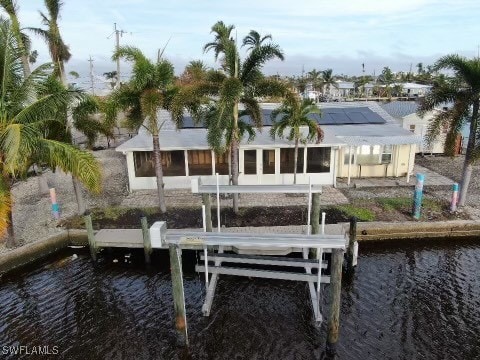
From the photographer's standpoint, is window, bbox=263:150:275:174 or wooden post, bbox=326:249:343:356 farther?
window, bbox=263:150:275:174

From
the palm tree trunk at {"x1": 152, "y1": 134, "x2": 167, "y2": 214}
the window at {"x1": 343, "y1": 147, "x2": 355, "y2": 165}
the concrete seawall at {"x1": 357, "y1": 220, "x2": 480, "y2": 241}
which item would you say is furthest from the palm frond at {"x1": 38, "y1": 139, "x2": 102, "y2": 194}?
the window at {"x1": 343, "y1": 147, "x2": 355, "y2": 165}

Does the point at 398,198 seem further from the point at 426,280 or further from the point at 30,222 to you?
the point at 30,222

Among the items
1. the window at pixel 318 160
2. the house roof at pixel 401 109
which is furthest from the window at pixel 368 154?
the house roof at pixel 401 109

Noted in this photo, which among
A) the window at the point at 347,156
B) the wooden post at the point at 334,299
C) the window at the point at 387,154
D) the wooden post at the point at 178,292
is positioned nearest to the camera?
the wooden post at the point at 334,299

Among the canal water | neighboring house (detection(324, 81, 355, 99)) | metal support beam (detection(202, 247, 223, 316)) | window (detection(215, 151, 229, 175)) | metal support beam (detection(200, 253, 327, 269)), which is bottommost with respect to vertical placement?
the canal water

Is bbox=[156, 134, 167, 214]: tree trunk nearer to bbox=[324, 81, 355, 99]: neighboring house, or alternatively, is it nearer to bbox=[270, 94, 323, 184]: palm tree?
bbox=[270, 94, 323, 184]: palm tree

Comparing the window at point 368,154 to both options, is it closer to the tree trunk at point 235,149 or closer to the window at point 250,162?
the window at point 250,162

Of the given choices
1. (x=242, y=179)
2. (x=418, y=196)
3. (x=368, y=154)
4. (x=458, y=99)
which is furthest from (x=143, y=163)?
(x=458, y=99)
